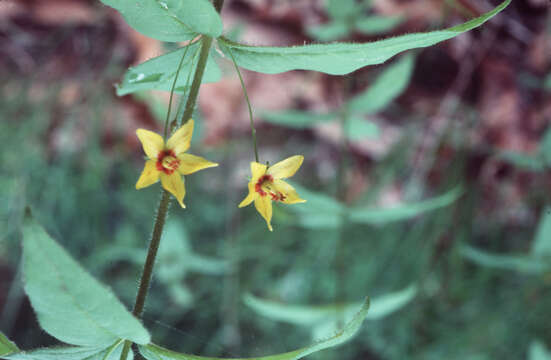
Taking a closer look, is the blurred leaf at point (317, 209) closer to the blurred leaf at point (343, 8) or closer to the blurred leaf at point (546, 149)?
the blurred leaf at point (343, 8)

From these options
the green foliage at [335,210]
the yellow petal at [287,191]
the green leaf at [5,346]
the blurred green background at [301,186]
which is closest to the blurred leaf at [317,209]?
the green foliage at [335,210]

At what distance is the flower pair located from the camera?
458mm

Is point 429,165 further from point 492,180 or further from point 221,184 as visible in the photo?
point 221,184

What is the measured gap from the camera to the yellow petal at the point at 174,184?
454mm

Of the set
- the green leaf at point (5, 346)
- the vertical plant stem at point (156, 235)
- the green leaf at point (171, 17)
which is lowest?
the green leaf at point (5, 346)

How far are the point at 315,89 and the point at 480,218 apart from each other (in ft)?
3.37

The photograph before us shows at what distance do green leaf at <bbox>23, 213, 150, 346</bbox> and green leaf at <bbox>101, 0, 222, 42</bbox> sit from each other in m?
0.24

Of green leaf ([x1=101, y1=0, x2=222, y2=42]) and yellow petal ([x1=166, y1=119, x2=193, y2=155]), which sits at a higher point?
green leaf ([x1=101, y1=0, x2=222, y2=42])

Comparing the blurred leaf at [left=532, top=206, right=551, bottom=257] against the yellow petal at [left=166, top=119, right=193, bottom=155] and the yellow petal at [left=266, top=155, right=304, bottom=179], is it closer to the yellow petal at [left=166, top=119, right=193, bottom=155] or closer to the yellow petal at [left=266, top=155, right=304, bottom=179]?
the yellow petal at [left=266, top=155, right=304, bottom=179]

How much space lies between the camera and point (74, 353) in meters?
0.47

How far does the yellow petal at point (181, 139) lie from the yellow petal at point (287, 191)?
14 cm

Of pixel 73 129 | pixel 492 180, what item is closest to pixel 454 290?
pixel 492 180

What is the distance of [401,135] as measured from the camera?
78.6 inches

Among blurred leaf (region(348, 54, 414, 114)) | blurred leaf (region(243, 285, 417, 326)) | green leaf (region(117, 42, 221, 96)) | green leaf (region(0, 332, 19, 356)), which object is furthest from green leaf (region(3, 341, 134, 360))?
blurred leaf (region(348, 54, 414, 114))
